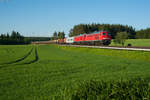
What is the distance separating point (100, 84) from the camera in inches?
99.4

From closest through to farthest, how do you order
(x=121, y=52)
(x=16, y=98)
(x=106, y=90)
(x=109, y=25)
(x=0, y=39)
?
1. (x=106, y=90)
2. (x=16, y=98)
3. (x=121, y=52)
4. (x=0, y=39)
5. (x=109, y=25)

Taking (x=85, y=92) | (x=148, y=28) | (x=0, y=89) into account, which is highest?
(x=148, y=28)

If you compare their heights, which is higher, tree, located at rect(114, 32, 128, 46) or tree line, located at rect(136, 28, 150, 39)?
tree line, located at rect(136, 28, 150, 39)

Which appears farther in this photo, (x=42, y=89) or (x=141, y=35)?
(x=141, y=35)

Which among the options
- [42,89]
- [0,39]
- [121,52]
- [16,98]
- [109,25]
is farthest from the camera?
[109,25]

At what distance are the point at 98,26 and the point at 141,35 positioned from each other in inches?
1624

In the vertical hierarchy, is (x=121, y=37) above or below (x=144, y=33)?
below

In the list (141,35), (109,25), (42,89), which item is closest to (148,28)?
(141,35)

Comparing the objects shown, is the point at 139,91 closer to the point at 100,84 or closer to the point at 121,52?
the point at 100,84

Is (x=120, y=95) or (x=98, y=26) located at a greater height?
(x=98, y=26)

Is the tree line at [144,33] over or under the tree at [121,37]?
over

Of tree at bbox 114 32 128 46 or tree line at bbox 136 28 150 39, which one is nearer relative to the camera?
tree at bbox 114 32 128 46

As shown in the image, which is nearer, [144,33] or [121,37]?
[121,37]

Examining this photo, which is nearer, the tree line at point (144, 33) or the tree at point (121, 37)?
the tree at point (121, 37)
